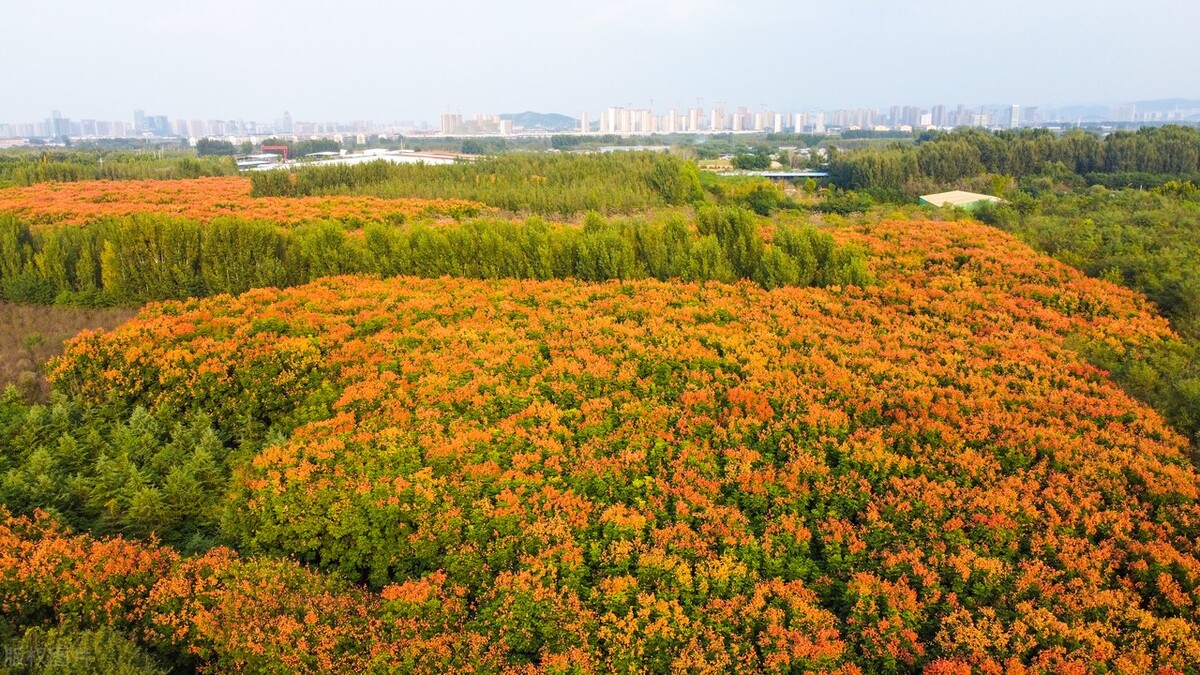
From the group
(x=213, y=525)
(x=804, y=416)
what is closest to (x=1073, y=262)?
(x=804, y=416)

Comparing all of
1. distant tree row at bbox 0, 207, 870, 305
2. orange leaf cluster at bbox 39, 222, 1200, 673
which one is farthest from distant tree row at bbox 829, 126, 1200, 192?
orange leaf cluster at bbox 39, 222, 1200, 673

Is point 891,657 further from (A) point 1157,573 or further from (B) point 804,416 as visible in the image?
(B) point 804,416

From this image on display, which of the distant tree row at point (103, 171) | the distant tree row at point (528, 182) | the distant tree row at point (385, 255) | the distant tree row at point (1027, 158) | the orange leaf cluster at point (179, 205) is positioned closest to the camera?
the distant tree row at point (385, 255)

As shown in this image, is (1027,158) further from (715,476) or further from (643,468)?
(643,468)

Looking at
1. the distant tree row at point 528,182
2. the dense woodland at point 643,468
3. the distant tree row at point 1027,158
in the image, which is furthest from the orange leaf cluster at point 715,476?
the distant tree row at point 1027,158

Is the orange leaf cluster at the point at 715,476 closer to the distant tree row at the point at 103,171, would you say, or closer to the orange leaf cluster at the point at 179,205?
the orange leaf cluster at the point at 179,205

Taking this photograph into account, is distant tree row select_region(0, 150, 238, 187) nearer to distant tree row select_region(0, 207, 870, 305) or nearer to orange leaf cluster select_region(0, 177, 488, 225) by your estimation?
orange leaf cluster select_region(0, 177, 488, 225)

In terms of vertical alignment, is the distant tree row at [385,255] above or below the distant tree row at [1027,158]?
below
